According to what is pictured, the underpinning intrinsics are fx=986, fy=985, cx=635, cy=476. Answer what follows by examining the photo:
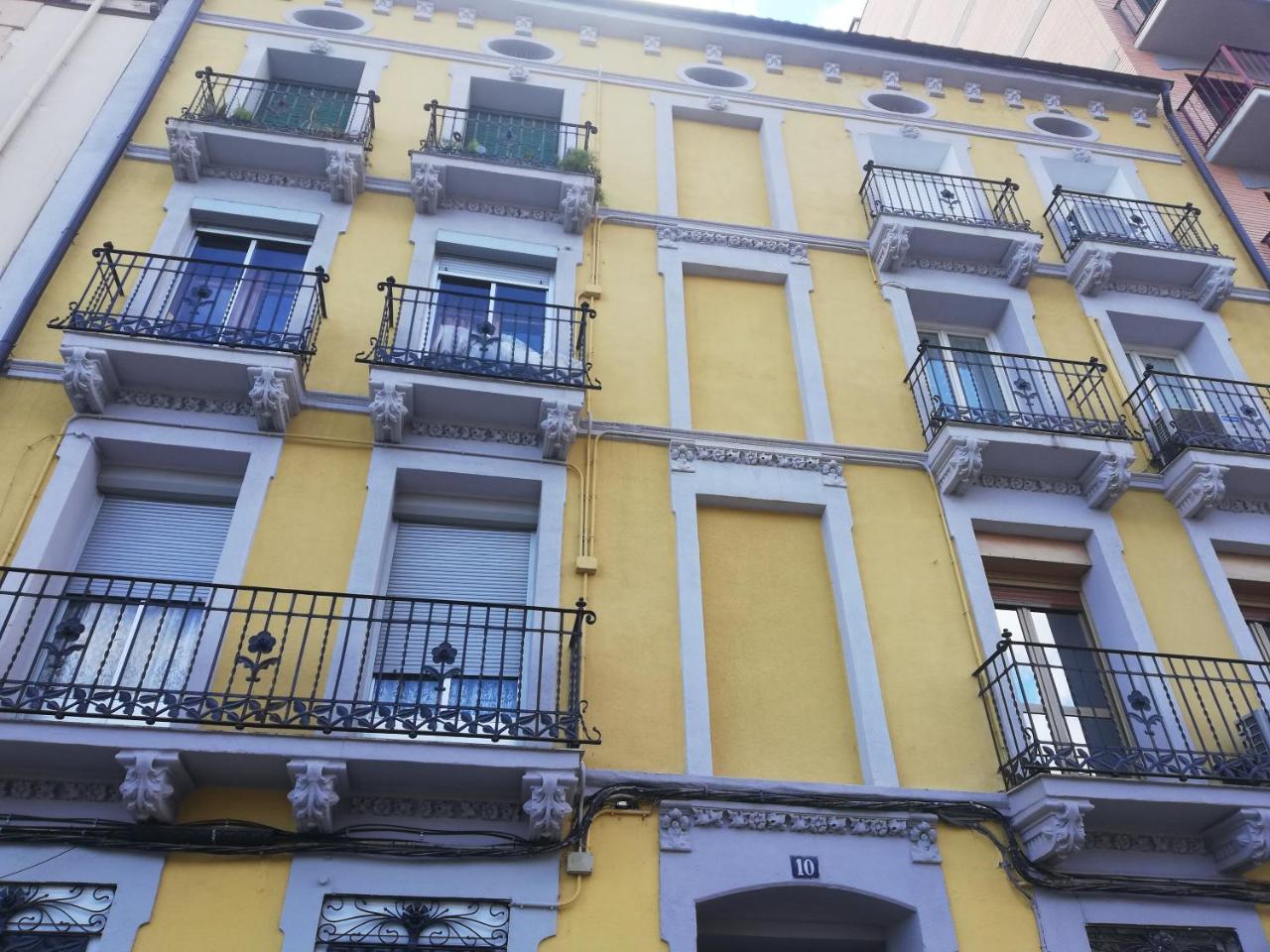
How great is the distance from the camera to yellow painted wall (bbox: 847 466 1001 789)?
8805 mm

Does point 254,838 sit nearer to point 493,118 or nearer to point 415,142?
point 415,142

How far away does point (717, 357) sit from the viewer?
38.2ft

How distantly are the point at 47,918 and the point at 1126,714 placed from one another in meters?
9.31

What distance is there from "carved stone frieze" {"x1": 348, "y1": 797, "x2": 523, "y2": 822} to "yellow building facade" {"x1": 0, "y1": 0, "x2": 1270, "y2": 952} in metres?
0.03

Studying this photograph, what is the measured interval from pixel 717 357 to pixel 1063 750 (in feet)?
18.5

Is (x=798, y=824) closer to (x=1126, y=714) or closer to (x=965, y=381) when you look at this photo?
(x=1126, y=714)

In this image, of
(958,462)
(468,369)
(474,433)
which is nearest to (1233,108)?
(958,462)

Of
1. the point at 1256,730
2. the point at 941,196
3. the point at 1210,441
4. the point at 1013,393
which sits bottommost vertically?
the point at 1256,730

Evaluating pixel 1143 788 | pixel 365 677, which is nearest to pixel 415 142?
pixel 365 677

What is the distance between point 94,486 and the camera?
9422 millimetres

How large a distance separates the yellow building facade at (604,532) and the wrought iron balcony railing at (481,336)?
0.25 feet

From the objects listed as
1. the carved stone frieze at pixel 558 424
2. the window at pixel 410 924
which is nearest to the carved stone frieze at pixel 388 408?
the carved stone frieze at pixel 558 424

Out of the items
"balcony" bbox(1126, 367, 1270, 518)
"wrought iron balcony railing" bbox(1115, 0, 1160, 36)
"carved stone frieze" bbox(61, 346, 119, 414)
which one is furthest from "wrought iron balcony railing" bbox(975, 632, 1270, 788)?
"wrought iron balcony railing" bbox(1115, 0, 1160, 36)

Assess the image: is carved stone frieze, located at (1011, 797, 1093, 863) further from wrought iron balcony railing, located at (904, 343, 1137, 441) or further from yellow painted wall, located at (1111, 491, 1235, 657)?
wrought iron balcony railing, located at (904, 343, 1137, 441)
